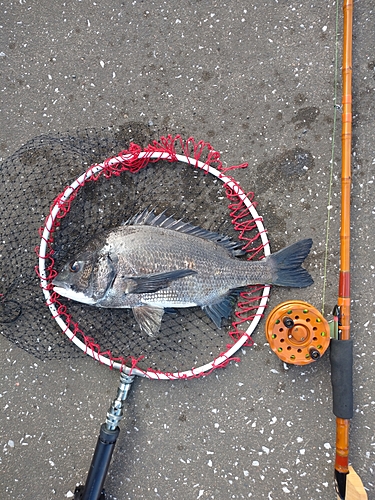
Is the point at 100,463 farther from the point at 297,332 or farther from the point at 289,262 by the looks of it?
the point at 289,262

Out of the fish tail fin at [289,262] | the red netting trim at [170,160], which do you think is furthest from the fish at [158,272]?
the red netting trim at [170,160]

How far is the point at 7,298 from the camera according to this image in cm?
246

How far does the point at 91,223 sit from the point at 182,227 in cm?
59

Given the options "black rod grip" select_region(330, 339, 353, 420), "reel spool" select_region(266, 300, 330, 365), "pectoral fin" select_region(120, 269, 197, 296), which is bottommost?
"black rod grip" select_region(330, 339, 353, 420)

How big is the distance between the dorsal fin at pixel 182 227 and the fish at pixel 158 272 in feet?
0.15

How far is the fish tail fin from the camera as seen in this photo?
7.06 feet

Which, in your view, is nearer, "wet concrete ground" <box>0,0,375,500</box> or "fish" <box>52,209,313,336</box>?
"fish" <box>52,209,313,336</box>

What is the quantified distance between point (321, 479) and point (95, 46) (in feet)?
9.87

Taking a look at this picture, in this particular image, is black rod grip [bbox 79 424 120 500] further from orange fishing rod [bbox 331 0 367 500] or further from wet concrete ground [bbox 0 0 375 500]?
orange fishing rod [bbox 331 0 367 500]

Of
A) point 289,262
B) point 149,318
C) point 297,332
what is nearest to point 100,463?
point 149,318

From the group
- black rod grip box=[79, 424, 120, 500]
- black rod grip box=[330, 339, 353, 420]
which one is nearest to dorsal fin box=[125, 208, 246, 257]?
black rod grip box=[330, 339, 353, 420]

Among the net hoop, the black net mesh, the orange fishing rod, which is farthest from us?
the black net mesh

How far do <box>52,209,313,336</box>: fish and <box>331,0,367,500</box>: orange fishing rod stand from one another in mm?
205

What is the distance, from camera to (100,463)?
7.07ft
